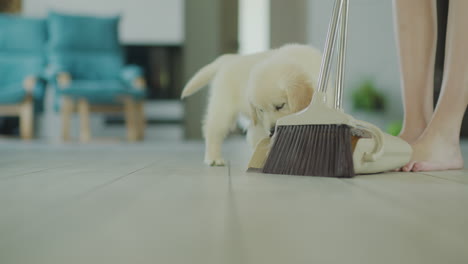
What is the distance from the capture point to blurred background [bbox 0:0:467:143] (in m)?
3.81

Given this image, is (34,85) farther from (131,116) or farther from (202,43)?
(202,43)

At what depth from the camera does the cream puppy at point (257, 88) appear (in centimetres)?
104

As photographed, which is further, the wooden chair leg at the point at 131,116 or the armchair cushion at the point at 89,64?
the armchair cushion at the point at 89,64

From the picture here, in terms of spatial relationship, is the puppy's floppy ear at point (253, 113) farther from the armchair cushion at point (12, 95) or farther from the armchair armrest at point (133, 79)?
the armchair cushion at point (12, 95)

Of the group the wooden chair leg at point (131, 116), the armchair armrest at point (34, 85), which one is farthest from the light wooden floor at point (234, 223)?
the armchair armrest at point (34, 85)

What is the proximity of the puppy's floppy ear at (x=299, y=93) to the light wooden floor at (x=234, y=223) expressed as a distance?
270 millimetres

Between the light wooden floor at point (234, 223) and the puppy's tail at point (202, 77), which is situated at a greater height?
the puppy's tail at point (202, 77)

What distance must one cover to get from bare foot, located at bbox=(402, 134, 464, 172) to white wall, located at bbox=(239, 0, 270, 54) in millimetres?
3560

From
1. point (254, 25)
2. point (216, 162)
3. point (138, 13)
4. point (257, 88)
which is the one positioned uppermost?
point (138, 13)

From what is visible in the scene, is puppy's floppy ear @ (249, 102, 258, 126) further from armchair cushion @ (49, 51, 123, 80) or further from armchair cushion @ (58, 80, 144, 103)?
armchair cushion @ (49, 51, 123, 80)

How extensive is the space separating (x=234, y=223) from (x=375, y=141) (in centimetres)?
57

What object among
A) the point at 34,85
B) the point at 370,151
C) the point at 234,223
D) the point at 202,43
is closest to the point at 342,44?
the point at 370,151

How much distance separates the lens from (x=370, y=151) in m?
0.96

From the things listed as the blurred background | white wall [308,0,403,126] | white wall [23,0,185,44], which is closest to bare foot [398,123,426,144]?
the blurred background
